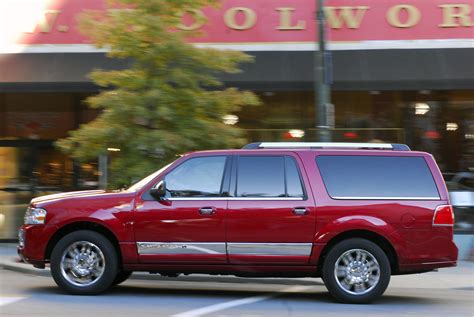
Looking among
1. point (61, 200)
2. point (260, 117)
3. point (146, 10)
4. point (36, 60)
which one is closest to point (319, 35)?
point (146, 10)

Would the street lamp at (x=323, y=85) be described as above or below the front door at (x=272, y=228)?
above

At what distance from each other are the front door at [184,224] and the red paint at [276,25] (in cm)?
649

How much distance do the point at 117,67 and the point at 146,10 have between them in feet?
9.46

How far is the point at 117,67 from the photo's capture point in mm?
13094

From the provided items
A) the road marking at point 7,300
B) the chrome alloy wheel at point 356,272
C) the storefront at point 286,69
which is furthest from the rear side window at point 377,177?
the storefront at point 286,69

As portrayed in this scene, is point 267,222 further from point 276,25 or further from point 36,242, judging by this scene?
point 276,25

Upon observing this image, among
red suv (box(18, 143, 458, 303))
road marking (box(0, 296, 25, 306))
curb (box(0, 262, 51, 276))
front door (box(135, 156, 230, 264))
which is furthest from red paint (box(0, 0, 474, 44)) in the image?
road marking (box(0, 296, 25, 306))

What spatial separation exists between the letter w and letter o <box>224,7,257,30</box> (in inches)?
60.9

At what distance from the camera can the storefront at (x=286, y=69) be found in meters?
13.4

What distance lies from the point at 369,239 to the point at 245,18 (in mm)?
7291

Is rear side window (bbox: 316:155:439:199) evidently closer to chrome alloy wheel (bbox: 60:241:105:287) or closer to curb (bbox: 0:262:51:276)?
chrome alloy wheel (bbox: 60:241:105:287)

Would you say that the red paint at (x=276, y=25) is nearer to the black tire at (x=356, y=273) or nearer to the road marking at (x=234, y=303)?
the road marking at (x=234, y=303)

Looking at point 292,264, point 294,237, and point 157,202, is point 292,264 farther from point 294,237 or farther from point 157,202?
point 157,202

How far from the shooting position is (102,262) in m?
7.96
